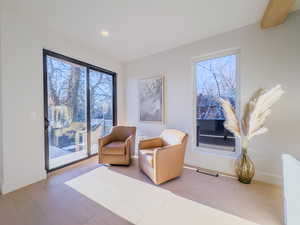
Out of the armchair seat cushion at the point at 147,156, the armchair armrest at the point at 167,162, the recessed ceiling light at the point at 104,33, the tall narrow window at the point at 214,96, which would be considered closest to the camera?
the armchair armrest at the point at 167,162

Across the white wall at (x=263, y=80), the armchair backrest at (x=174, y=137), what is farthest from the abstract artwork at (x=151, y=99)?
the armchair backrest at (x=174, y=137)

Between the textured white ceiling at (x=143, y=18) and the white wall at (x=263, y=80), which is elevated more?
the textured white ceiling at (x=143, y=18)

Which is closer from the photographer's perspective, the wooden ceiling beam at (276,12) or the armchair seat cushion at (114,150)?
the wooden ceiling beam at (276,12)

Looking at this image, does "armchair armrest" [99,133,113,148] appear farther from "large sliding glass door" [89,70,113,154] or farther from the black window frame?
the black window frame

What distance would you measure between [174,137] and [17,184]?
100 inches

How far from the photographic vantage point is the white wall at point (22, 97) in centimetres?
191

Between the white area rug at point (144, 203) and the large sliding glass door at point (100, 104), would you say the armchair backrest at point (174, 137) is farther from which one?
the large sliding glass door at point (100, 104)

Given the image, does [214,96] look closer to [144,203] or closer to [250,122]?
[250,122]

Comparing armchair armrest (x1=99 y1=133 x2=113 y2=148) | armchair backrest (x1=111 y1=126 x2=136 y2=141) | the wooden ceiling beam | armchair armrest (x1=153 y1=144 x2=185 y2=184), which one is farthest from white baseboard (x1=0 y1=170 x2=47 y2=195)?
the wooden ceiling beam

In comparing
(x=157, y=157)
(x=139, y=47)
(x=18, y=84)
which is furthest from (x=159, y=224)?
(x=139, y=47)

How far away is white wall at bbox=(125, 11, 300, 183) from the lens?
1.98 m

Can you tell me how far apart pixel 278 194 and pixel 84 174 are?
3005 millimetres

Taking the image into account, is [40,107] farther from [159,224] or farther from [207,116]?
[207,116]

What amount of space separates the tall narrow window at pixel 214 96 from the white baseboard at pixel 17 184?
2.98 metres
